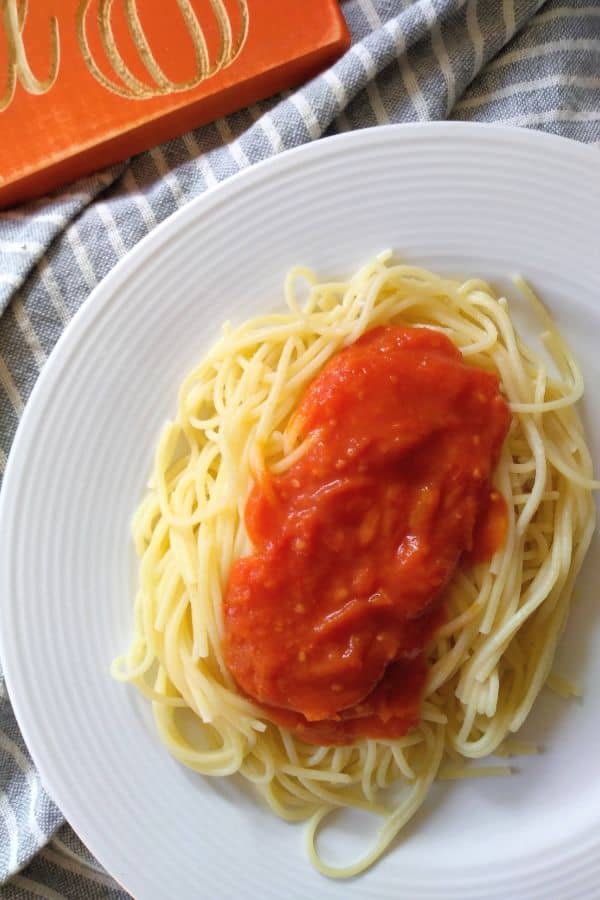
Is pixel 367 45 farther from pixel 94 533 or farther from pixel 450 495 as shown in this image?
pixel 94 533

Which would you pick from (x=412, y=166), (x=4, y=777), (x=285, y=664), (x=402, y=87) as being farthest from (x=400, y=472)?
(x=4, y=777)

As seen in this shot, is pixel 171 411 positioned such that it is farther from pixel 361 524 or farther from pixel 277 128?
pixel 277 128

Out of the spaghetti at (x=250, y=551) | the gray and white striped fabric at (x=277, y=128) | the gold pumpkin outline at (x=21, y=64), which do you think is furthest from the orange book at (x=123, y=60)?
the spaghetti at (x=250, y=551)

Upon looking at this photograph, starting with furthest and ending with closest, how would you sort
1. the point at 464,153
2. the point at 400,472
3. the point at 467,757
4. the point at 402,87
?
the point at 402,87 → the point at 467,757 → the point at 464,153 → the point at 400,472

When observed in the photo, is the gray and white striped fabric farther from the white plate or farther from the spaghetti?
the spaghetti

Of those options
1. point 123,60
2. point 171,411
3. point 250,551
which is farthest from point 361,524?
point 123,60

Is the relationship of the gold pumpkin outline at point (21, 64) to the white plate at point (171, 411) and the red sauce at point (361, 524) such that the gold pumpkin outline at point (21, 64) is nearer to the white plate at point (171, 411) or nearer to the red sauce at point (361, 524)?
the white plate at point (171, 411)
